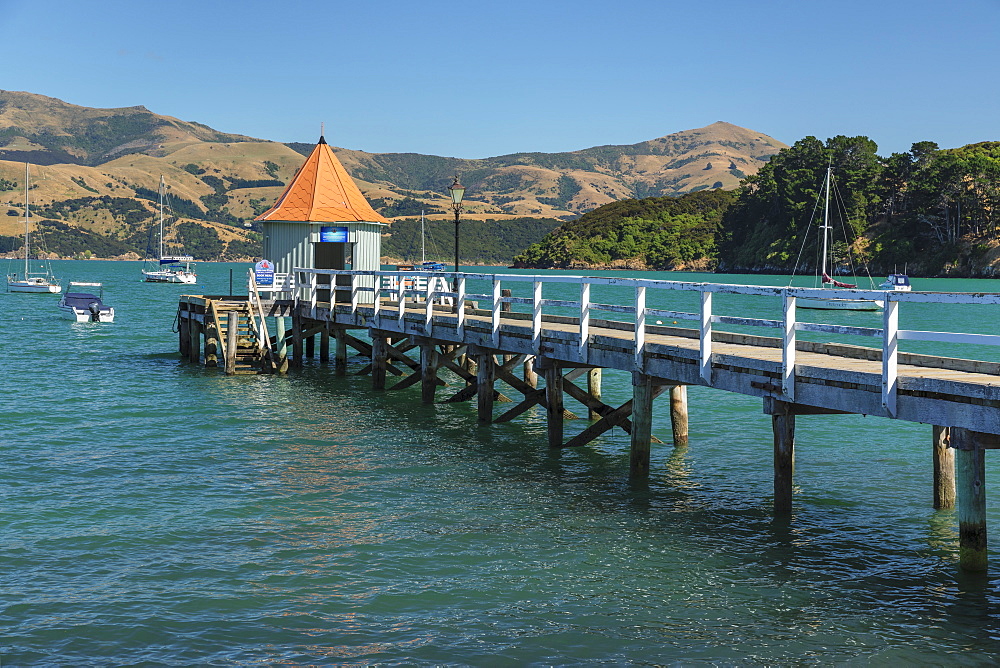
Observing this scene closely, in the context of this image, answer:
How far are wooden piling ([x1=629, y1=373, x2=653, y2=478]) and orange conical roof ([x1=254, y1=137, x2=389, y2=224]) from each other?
1668cm

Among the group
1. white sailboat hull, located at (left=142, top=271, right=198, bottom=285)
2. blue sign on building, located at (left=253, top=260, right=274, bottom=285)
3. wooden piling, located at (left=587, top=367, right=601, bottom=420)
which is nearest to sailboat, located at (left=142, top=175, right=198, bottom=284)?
white sailboat hull, located at (left=142, top=271, right=198, bottom=285)

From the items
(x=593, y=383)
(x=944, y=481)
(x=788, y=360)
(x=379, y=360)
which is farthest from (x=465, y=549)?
(x=379, y=360)

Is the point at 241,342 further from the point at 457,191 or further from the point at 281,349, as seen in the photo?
the point at 457,191

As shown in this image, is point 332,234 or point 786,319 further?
point 332,234

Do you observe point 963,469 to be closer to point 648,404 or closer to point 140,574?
point 648,404

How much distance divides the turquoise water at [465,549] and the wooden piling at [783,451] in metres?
0.35

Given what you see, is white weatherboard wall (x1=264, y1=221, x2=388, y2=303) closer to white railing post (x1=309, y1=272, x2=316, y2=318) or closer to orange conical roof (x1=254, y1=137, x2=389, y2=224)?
orange conical roof (x1=254, y1=137, x2=389, y2=224)

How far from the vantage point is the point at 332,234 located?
30656 mm

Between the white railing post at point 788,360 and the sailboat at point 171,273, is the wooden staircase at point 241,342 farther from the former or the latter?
the sailboat at point 171,273

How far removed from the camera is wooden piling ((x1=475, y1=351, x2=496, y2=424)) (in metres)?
20.8

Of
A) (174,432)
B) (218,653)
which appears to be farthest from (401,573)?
(174,432)

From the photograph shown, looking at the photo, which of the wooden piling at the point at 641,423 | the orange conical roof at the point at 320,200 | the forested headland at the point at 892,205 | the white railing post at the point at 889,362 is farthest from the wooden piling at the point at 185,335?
the forested headland at the point at 892,205

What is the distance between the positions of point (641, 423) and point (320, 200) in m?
18.2

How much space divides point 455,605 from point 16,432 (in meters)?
13.9
